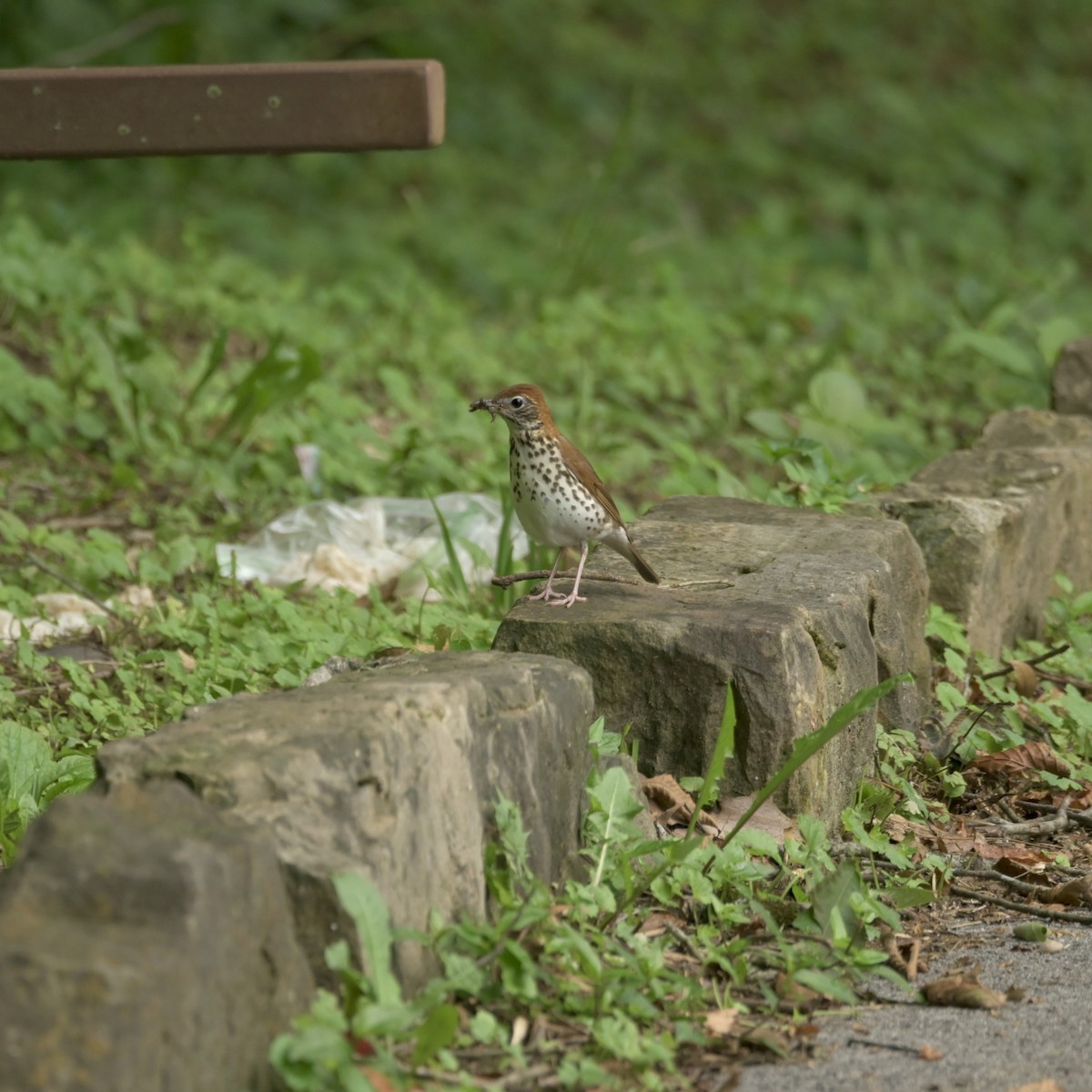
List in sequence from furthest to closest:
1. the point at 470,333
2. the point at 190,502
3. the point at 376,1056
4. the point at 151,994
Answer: the point at 470,333 → the point at 190,502 → the point at 376,1056 → the point at 151,994

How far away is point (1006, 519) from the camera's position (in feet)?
15.5

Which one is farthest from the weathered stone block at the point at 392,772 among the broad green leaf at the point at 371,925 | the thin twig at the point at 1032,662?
the thin twig at the point at 1032,662

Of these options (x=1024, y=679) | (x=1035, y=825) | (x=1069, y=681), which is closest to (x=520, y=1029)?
(x=1035, y=825)

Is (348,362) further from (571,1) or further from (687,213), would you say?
(571,1)

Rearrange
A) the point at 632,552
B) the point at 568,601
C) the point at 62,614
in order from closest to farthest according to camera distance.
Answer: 1. the point at 568,601
2. the point at 632,552
3. the point at 62,614

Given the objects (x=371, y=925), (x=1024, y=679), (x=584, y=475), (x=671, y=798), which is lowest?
(x=1024, y=679)

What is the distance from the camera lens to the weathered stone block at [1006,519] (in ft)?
15.1

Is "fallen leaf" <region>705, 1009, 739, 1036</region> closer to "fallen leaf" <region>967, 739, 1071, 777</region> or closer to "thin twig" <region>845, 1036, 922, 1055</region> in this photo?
"thin twig" <region>845, 1036, 922, 1055</region>

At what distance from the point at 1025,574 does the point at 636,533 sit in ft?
5.08

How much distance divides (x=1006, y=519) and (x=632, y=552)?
4.90 ft

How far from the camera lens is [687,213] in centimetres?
1106

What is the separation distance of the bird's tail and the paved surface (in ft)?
→ 3.74

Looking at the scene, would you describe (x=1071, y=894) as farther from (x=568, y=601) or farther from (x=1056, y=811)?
(x=568, y=601)

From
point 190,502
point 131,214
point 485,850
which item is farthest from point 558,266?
point 485,850
